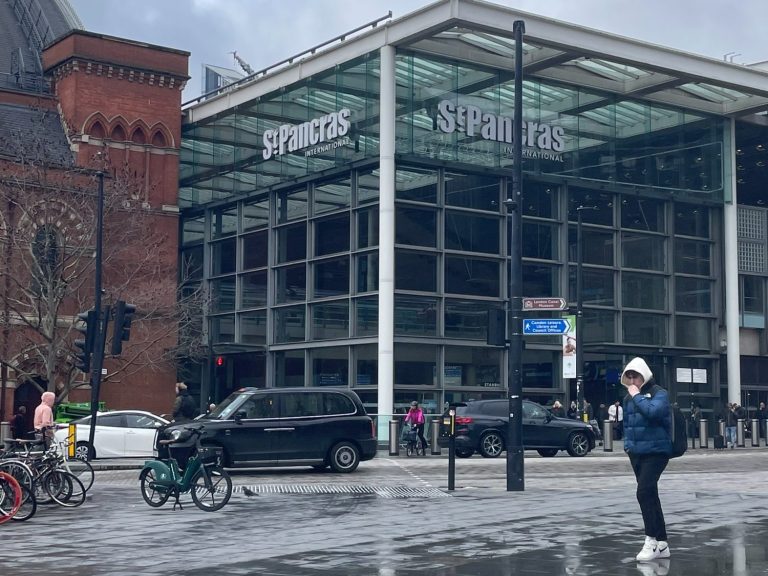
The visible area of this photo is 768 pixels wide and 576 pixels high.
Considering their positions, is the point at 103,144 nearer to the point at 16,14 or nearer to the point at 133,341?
the point at 133,341

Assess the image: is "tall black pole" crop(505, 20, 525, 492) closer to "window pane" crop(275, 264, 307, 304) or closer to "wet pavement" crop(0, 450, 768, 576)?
"wet pavement" crop(0, 450, 768, 576)

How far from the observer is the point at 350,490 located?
744 inches

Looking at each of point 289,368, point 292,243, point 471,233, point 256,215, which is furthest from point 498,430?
point 256,215

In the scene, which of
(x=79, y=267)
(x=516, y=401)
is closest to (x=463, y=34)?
(x=79, y=267)

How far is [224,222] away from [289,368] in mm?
7512

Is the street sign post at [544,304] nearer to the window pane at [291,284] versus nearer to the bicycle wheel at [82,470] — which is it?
the bicycle wheel at [82,470]

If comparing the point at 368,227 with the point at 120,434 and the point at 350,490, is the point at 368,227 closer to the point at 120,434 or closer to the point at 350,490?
the point at 120,434

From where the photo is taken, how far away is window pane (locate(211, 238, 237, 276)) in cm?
4591

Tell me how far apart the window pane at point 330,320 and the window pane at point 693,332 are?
44.1ft

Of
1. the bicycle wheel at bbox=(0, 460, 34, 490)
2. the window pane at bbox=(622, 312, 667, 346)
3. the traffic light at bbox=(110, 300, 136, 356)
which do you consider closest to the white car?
the traffic light at bbox=(110, 300, 136, 356)

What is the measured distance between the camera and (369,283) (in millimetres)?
38719

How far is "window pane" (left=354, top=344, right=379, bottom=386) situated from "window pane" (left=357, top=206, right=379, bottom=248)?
341 centimetres

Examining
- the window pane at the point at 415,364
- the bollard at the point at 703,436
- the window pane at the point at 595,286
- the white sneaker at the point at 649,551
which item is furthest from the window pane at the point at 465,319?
the white sneaker at the point at 649,551

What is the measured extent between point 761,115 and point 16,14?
38.0 m
